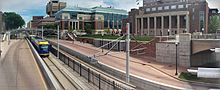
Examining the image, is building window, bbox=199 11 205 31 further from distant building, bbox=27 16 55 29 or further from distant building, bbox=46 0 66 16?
distant building, bbox=46 0 66 16

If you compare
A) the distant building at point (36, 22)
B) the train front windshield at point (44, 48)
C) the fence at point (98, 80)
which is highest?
the distant building at point (36, 22)

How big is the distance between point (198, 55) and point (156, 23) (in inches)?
1389

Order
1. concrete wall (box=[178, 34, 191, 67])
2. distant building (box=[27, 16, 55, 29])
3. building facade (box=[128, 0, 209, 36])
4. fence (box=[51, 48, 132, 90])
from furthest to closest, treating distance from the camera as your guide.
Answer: building facade (box=[128, 0, 209, 36]) → concrete wall (box=[178, 34, 191, 67]) → distant building (box=[27, 16, 55, 29]) → fence (box=[51, 48, 132, 90])

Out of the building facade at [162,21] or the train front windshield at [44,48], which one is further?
the building facade at [162,21]

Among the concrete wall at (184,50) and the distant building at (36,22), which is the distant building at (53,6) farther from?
the concrete wall at (184,50)

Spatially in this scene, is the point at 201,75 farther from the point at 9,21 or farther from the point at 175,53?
the point at 175,53

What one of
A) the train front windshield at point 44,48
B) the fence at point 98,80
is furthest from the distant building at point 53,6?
the train front windshield at point 44,48

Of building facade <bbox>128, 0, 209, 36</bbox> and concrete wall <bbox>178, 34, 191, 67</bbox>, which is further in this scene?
building facade <bbox>128, 0, 209, 36</bbox>

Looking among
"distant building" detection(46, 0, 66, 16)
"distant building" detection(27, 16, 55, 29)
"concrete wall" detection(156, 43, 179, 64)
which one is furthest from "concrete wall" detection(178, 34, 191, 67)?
"distant building" detection(27, 16, 55, 29)

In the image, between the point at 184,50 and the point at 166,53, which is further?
the point at 166,53

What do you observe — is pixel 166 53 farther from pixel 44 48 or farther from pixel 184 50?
pixel 44 48

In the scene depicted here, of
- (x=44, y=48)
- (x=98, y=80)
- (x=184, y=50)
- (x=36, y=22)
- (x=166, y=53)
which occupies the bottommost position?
(x=98, y=80)

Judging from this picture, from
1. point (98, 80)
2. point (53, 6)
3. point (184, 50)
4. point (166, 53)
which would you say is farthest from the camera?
point (166, 53)

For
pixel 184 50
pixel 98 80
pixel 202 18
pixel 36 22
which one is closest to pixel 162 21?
pixel 202 18
